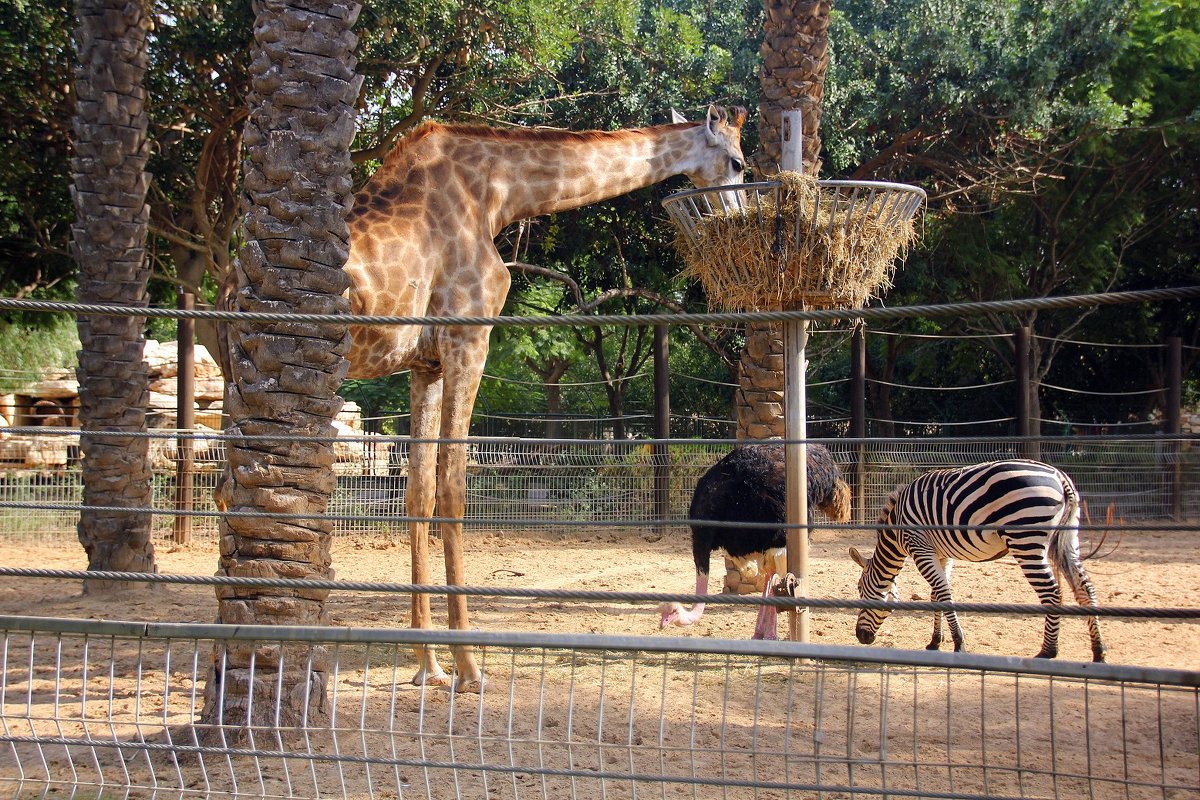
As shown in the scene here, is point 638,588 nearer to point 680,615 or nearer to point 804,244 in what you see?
point 680,615

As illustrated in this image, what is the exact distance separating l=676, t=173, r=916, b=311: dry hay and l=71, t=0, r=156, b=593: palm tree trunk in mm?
4593

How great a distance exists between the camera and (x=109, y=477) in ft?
24.1

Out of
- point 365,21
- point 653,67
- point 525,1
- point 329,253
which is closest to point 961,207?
point 653,67

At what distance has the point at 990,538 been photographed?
20.2 ft

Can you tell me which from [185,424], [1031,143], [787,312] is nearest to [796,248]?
[787,312]

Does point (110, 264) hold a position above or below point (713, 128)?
below

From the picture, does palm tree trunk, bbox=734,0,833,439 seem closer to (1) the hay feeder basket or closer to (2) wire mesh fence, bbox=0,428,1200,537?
(2) wire mesh fence, bbox=0,428,1200,537

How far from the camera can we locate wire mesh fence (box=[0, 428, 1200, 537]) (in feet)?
34.2

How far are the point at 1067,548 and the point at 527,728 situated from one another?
346 cm

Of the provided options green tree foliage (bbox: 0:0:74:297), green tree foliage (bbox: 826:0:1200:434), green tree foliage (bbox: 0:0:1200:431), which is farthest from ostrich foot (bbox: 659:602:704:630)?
green tree foliage (bbox: 0:0:74:297)

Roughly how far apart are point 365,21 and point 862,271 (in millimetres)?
5924

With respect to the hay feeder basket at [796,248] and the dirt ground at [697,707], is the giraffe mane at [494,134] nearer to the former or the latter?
the hay feeder basket at [796,248]

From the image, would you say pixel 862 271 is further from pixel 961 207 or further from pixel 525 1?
pixel 961 207

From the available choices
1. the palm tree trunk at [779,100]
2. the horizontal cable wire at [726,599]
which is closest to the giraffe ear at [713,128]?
the palm tree trunk at [779,100]
